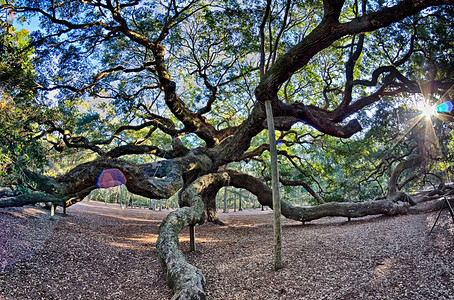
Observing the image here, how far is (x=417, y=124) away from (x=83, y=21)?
12.3 metres

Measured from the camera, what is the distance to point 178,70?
1107cm

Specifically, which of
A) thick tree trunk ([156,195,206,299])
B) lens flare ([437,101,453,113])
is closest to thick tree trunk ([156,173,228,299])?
thick tree trunk ([156,195,206,299])

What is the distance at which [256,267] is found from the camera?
416 cm

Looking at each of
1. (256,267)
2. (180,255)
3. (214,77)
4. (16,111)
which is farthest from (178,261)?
(214,77)

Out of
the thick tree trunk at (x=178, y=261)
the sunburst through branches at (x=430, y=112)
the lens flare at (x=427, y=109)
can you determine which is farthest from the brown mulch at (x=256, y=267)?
the lens flare at (x=427, y=109)

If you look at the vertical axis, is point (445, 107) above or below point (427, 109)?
below

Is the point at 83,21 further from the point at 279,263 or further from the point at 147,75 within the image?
the point at 279,263

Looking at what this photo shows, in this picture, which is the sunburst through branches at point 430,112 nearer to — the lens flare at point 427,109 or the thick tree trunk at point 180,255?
the lens flare at point 427,109

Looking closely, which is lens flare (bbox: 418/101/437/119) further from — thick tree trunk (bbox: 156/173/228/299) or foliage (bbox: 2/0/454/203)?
thick tree trunk (bbox: 156/173/228/299)

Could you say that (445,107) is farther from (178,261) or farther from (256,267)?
(178,261)

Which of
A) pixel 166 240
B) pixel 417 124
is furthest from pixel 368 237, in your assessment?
pixel 417 124

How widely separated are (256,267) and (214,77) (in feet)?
25.0

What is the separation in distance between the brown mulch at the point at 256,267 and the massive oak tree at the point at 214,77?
0.86 m

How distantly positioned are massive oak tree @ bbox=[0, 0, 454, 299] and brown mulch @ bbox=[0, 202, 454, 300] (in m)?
0.86
